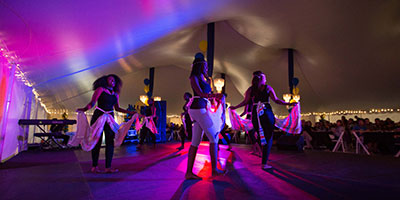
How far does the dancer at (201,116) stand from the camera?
95.7 inches

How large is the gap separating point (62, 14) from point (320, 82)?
532 inches

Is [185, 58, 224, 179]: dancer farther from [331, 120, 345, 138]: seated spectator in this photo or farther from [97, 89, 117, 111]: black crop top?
[331, 120, 345, 138]: seated spectator

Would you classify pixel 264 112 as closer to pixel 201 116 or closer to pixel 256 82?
pixel 256 82

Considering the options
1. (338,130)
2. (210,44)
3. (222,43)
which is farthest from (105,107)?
(222,43)

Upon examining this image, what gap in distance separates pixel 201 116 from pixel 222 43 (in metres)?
10.8

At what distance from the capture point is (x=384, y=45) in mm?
9102

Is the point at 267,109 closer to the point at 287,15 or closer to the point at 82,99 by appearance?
the point at 287,15

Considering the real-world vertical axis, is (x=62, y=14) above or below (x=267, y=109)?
above

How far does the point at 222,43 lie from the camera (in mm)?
12531

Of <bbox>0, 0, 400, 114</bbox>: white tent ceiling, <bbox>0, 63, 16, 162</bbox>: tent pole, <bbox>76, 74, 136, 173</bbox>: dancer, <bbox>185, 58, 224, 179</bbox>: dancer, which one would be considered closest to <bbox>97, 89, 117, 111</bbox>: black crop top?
<bbox>76, 74, 136, 173</bbox>: dancer

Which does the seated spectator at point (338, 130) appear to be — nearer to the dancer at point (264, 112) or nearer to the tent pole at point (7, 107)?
the dancer at point (264, 112)

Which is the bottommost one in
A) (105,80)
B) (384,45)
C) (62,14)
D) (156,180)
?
(156,180)

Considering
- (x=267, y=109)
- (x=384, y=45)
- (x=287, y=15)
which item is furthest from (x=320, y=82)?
(x=267, y=109)

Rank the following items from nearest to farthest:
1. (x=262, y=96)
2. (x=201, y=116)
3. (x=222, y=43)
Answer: (x=201, y=116), (x=262, y=96), (x=222, y=43)
